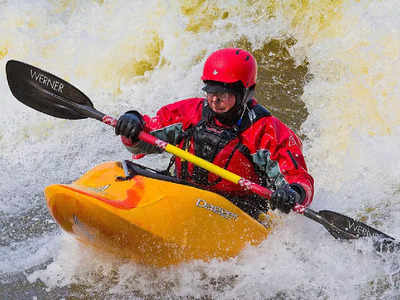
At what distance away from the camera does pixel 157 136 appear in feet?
13.1

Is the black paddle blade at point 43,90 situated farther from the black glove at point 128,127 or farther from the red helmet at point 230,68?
the red helmet at point 230,68

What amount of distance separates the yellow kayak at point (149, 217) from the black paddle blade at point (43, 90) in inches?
26.4

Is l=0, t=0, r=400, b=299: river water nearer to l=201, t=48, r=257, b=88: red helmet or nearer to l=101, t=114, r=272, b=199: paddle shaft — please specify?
l=101, t=114, r=272, b=199: paddle shaft

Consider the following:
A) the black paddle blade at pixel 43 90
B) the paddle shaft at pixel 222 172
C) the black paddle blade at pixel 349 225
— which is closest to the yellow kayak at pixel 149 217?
the paddle shaft at pixel 222 172

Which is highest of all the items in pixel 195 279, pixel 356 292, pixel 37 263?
pixel 356 292

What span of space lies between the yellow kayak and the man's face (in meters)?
0.52

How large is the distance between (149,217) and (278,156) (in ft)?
2.98

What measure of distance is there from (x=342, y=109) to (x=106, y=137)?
2.46 meters

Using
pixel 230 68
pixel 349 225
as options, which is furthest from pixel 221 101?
pixel 349 225

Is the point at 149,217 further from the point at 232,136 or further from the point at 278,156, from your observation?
the point at 278,156

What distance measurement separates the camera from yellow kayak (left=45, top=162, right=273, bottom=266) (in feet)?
11.1

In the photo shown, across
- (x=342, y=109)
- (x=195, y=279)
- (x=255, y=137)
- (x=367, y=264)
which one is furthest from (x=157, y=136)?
(x=342, y=109)

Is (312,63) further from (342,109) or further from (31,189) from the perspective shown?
(31,189)

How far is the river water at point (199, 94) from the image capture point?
3867 mm
